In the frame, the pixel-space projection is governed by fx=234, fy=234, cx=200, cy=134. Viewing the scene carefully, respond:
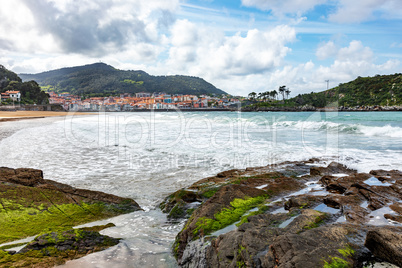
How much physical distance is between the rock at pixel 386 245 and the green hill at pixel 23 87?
114989 millimetres

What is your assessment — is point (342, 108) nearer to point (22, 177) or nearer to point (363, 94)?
point (363, 94)

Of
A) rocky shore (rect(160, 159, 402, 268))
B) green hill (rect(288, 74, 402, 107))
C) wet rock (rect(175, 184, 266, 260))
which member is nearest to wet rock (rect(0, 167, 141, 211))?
rocky shore (rect(160, 159, 402, 268))

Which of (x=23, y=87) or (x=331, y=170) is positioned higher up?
(x=23, y=87)

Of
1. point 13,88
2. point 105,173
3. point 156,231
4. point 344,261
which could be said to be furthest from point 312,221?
point 13,88

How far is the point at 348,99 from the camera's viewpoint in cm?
12162

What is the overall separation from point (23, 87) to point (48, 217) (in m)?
117

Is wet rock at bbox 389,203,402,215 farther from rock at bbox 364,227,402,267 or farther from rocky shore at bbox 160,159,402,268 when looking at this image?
rock at bbox 364,227,402,267

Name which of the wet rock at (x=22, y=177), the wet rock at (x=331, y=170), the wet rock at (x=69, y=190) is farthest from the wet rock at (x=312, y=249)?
the wet rock at (x=22, y=177)

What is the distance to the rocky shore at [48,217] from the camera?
10.2 feet

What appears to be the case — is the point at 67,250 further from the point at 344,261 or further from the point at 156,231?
the point at 344,261

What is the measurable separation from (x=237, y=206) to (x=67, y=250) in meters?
2.91

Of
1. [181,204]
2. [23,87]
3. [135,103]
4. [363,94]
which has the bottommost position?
[181,204]

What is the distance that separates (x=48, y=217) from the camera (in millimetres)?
4516

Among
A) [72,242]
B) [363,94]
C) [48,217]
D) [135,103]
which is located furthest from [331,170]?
[135,103]
